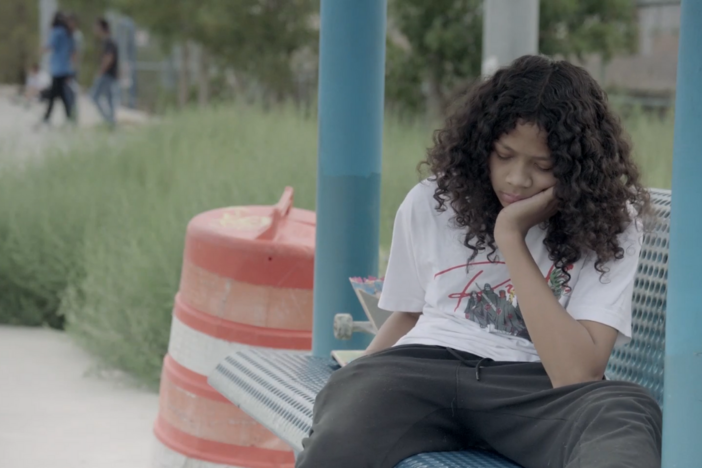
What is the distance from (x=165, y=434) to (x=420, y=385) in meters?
1.29

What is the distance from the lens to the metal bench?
2.33 meters

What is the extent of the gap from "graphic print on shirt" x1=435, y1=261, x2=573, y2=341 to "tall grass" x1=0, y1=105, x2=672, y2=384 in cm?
183

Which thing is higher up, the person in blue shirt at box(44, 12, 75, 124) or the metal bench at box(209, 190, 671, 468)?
the person in blue shirt at box(44, 12, 75, 124)

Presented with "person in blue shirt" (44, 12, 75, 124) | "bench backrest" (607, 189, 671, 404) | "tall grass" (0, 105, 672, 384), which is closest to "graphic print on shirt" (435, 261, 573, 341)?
"bench backrest" (607, 189, 671, 404)

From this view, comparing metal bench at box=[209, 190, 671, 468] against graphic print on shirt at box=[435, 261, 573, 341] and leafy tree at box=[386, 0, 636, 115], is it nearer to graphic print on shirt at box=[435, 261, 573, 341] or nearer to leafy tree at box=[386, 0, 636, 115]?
graphic print on shirt at box=[435, 261, 573, 341]

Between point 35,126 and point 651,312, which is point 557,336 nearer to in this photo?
point 651,312

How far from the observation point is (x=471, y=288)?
228 centimetres

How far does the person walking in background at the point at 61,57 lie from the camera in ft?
46.1

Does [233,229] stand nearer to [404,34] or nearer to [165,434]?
[165,434]

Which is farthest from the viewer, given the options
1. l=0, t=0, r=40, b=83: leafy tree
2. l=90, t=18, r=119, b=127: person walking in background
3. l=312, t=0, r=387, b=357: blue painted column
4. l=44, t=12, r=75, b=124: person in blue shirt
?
l=0, t=0, r=40, b=83: leafy tree

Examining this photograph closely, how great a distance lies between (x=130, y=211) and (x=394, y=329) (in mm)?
3373

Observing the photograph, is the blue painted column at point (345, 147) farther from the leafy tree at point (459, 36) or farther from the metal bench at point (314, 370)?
the leafy tree at point (459, 36)

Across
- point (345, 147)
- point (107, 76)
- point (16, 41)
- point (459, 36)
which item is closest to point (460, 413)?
point (345, 147)

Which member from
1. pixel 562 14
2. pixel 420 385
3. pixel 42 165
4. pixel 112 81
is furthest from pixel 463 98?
pixel 112 81
